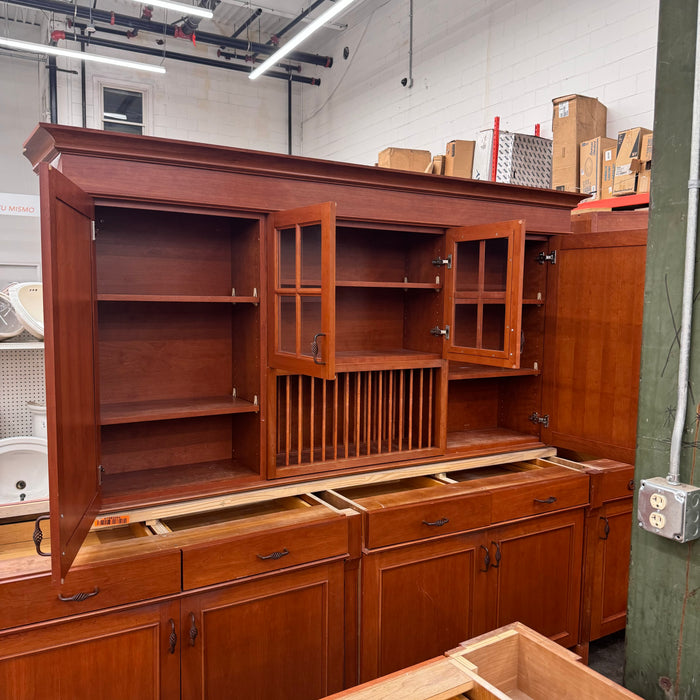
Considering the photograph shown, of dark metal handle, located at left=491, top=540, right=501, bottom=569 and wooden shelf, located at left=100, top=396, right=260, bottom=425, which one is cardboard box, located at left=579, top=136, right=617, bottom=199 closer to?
dark metal handle, located at left=491, top=540, right=501, bottom=569

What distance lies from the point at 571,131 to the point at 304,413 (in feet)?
7.32

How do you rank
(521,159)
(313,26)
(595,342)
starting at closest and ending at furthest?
(595,342) → (521,159) → (313,26)

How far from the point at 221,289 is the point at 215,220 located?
0.28 m

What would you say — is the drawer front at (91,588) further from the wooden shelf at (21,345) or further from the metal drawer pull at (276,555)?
the wooden shelf at (21,345)

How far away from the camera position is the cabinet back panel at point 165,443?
235 centimetres

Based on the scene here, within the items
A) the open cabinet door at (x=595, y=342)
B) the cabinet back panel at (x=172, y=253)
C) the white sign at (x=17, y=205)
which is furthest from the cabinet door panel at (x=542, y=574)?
the white sign at (x=17, y=205)

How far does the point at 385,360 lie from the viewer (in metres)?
2.49

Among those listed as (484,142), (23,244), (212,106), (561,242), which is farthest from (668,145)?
(212,106)

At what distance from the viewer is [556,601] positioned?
2643mm

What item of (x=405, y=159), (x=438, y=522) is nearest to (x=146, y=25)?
(x=405, y=159)

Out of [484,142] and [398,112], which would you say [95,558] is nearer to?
[484,142]

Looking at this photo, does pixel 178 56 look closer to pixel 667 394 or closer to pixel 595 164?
pixel 595 164

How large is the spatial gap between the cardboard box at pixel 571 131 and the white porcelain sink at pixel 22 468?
3.03 m

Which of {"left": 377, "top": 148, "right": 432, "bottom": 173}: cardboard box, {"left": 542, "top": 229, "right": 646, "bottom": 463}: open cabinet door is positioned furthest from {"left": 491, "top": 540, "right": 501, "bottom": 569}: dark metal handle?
{"left": 377, "top": 148, "right": 432, "bottom": 173}: cardboard box
